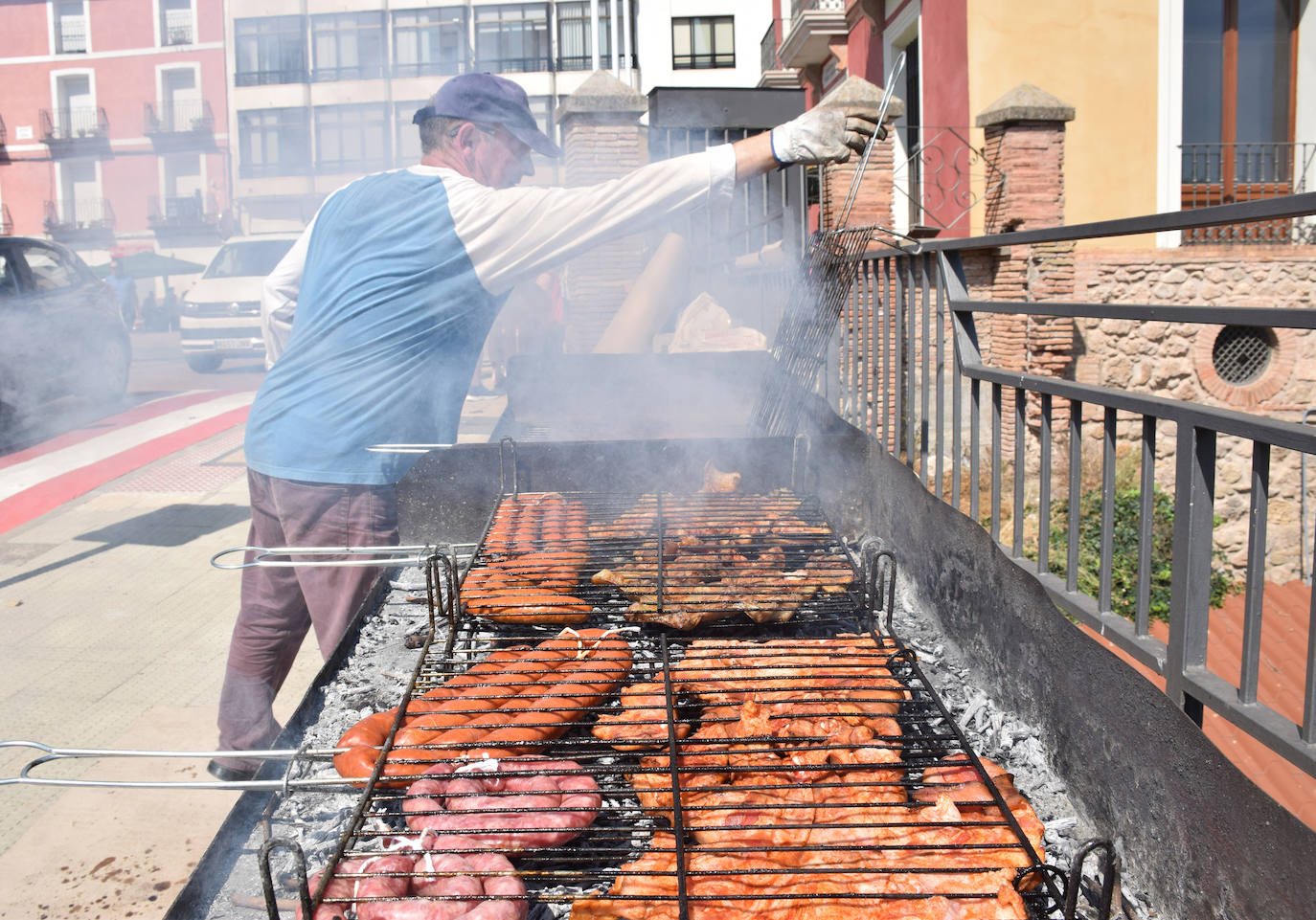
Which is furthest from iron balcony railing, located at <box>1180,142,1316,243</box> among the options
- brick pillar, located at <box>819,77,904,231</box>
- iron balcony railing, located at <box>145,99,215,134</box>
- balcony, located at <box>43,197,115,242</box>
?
balcony, located at <box>43,197,115,242</box>

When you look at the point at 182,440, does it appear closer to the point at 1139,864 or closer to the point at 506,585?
the point at 506,585

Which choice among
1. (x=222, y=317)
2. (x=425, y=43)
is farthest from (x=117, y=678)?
(x=222, y=317)

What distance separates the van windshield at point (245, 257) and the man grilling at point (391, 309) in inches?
546

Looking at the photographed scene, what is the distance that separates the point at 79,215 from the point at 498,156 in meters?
34.7

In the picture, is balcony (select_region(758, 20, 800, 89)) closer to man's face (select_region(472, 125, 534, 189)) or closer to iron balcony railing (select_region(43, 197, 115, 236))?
iron balcony railing (select_region(43, 197, 115, 236))

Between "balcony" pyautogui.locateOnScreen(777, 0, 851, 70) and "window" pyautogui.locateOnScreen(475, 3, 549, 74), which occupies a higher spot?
"window" pyautogui.locateOnScreen(475, 3, 549, 74)

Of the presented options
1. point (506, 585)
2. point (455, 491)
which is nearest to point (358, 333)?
point (455, 491)

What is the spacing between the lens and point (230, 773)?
12.1 ft

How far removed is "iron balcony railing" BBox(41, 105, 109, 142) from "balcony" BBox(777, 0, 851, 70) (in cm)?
1190

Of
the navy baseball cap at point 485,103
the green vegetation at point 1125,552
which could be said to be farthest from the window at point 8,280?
the green vegetation at point 1125,552

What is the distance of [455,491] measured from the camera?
11.4 ft

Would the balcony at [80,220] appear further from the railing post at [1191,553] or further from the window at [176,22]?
the railing post at [1191,553]

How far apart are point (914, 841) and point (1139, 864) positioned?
474 mm

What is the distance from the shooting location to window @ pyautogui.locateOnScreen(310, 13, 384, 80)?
800 centimetres
